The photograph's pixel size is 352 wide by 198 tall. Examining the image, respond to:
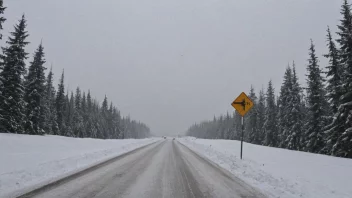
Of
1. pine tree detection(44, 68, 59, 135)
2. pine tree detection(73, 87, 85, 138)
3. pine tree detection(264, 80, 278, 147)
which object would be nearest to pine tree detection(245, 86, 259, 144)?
pine tree detection(264, 80, 278, 147)

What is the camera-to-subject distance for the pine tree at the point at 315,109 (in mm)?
31047

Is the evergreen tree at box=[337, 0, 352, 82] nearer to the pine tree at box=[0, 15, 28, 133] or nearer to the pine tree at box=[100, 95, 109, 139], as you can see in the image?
the pine tree at box=[0, 15, 28, 133]

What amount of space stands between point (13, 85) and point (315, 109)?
36491 mm

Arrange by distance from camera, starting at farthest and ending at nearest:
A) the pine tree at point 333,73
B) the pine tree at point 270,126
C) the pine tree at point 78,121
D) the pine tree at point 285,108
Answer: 1. the pine tree at point 78,121
2. the pine tree at point 270,126
3. the pine tree at point 285,108
4. the pine tree at point 333,73

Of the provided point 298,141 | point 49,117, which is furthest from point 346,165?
point 49,117

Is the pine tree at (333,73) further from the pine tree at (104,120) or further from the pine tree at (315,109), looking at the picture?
the pine tree at (104,120)

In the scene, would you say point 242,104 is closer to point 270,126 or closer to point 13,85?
point 13,85

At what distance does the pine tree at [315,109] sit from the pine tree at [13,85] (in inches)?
1377

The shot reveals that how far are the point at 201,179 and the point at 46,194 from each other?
512 centimetres

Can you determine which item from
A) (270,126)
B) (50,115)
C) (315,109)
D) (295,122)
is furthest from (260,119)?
(50,115)

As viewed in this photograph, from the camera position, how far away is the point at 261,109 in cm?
5991

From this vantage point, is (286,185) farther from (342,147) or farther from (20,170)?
(342,147)

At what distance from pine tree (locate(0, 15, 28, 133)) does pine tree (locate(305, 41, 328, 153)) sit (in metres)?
35.0

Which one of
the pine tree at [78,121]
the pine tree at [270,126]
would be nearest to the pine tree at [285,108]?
the pine tree at [270,126]
